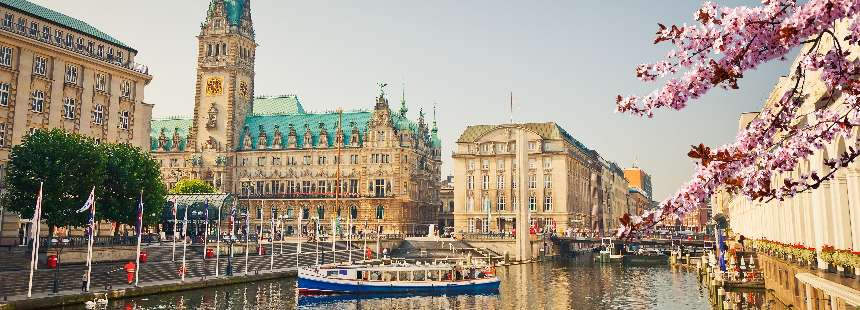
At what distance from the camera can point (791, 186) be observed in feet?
30.9

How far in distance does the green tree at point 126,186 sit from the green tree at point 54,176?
2.42 meters

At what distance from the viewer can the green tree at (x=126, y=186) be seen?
71.2 meters

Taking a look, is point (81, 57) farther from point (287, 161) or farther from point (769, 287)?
point (769, 287)

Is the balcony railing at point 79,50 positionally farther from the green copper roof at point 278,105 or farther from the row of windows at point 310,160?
the green copper roof at point 278,105

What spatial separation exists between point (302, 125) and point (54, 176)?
90.5 metres

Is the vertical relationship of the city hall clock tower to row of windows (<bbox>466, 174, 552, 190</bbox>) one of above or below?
above

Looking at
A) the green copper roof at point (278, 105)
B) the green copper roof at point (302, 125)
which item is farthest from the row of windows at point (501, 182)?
the green copper roof at point (278, 105)

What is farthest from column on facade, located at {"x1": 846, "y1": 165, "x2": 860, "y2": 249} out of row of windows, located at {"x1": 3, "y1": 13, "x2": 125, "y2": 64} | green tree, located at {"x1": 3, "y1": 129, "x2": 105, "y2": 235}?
row of windows, located at {"x1": 3, "y1": 13, "x2": 125, "y2": 64}

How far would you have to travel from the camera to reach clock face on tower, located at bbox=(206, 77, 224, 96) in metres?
147

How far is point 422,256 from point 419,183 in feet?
136

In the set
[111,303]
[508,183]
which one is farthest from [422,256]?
[111,303]

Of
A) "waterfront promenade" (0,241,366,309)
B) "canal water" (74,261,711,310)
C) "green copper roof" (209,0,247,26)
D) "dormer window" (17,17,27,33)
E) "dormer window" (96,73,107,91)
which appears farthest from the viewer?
"green copper roof" (209,0,247,26)

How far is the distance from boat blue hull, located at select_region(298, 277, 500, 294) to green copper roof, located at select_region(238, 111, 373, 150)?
3192 inches

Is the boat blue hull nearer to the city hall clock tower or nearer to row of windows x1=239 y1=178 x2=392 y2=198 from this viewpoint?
row of windows x1=239 y1=178 x2=392 y2=198
